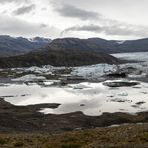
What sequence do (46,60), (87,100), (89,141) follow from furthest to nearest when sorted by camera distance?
1. (46,60)
2. (87,100)
3. (89,141)

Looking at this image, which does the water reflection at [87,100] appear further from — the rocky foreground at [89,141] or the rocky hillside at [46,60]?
the rocky hillside at [46,60]

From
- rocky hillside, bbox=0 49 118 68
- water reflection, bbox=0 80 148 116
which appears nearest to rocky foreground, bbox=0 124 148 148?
water reflection, bbox=0 80 148 116

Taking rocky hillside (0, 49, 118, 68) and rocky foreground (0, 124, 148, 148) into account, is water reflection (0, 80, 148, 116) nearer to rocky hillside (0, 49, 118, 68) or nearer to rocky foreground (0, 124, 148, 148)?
rocky foreground (0, 124, 148, 148)

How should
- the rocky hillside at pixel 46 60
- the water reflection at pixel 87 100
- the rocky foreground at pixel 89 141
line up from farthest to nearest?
the rocky hillside at pixel 46 60 < the water reflection at pixel 87 100 < the rocky foreground at pixel 89 141

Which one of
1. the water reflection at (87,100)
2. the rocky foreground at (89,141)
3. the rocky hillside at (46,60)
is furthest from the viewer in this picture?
the rocky hillside at (46,60)

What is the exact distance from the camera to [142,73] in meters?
123

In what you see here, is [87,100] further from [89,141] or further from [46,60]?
[46,60]

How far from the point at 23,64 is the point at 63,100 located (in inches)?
4573

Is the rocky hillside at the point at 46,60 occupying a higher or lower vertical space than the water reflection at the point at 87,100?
higher

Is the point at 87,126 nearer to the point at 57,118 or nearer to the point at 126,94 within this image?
the point at 57,118

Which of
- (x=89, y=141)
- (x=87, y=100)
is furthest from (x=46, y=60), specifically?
(x=89, y=141)

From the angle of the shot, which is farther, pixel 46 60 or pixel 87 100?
pixel 46 60

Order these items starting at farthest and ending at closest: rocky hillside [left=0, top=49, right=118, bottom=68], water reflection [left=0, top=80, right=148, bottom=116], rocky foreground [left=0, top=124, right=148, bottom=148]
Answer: rocky hillside [left=0, top=49, right=118, bottom=68] < water reflection [left=0, top=80, right=148, bottom=116] < rocky foreground [left=0, top=124, right=148, bottom=148]

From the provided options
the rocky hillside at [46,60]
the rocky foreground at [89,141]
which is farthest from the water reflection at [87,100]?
the rocky hillside at [46,60]
